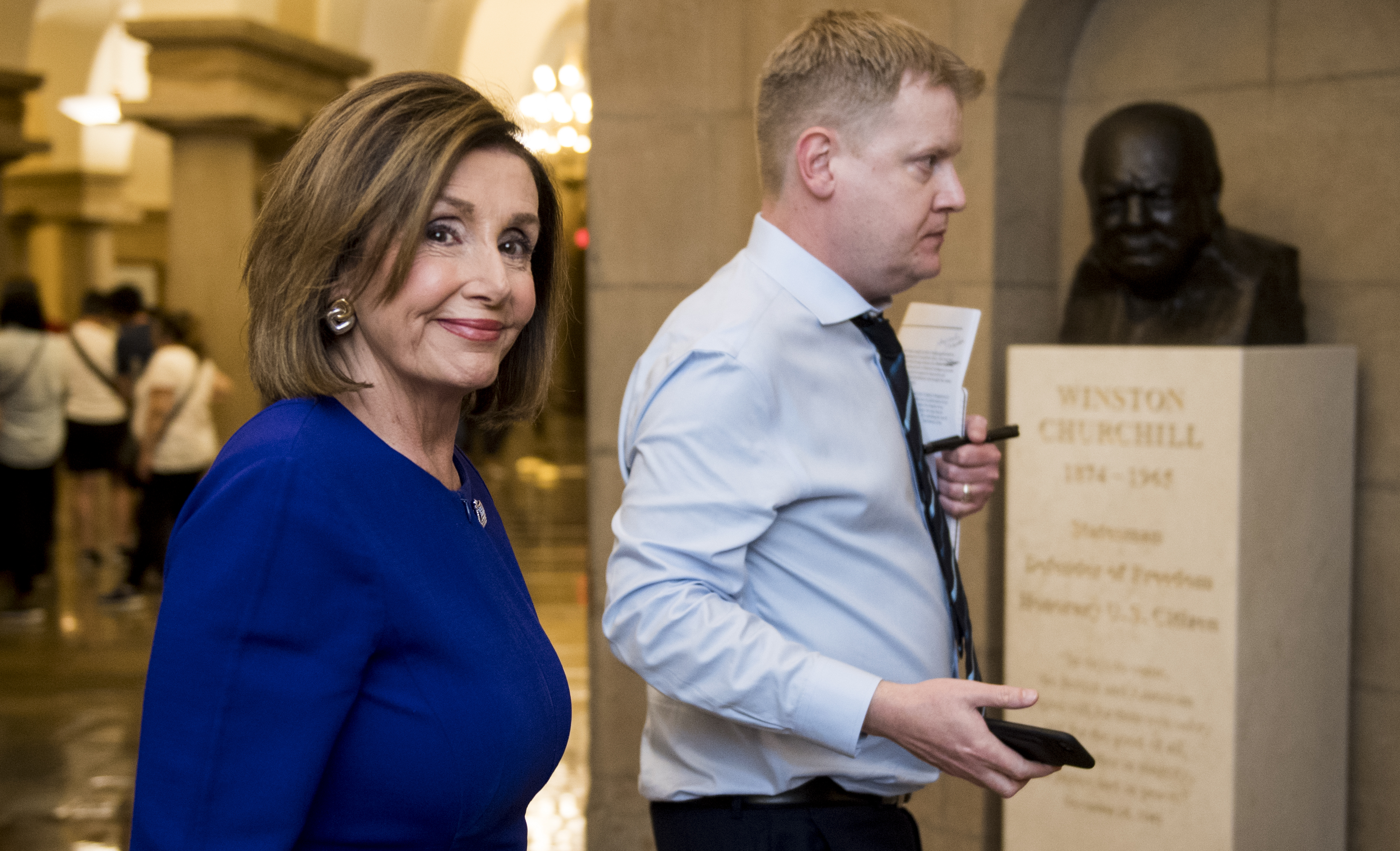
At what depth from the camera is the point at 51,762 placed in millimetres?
5406

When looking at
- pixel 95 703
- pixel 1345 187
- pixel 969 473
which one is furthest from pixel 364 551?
pixel 95 703

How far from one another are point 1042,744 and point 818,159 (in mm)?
949

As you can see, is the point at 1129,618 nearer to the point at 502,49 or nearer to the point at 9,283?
the point at 9,283

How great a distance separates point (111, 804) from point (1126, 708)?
3703 mm

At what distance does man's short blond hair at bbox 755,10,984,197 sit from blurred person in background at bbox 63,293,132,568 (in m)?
7.75

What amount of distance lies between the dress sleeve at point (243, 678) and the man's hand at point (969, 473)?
1199 millimetres

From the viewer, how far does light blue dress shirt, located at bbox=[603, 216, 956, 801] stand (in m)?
1.77

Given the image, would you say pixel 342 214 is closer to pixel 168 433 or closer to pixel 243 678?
pixel 243 678

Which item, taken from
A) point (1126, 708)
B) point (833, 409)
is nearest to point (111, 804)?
point (1126, 708)

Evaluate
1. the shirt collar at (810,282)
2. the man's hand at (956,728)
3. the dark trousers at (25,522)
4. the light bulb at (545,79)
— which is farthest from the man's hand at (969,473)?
the light bulb at (545,79)

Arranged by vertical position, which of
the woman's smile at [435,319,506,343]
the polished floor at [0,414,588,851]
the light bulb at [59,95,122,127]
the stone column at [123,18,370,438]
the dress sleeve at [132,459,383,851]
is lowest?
the polished floor at [0,414,588,851]

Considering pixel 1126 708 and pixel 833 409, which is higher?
pixel 833 409

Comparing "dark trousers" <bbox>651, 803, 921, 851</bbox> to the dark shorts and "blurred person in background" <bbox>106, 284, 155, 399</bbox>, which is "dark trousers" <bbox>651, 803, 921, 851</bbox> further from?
the dark shorts

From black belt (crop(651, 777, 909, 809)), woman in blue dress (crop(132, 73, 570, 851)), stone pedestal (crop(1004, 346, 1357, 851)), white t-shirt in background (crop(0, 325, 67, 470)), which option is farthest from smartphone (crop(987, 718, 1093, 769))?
white t-shirt in background (crop(0, 325, 67, 470))
